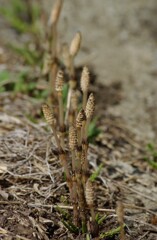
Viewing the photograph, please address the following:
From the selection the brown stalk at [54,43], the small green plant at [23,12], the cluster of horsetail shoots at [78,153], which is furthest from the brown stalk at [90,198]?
the small green plant at [23,12]

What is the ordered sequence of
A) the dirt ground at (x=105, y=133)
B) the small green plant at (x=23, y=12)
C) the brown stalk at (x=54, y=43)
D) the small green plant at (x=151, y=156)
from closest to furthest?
the dirt ground at (x=105, y=133), the small green plant at (x=151, y=156), the brown stalk at (x=54, y=43), the small green plant at (x=23, y=12)

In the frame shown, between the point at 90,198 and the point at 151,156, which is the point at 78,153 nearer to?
the point at 90,198

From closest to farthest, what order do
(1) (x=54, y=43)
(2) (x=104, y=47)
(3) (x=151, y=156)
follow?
1. (3) (x=151, y=156)
2. (1) (x=54, y=43)
3. (2) (x=104, y=47)

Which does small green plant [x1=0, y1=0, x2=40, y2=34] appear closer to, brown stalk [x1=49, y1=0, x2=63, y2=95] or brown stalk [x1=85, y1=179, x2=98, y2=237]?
brown stalk [x1=49, y1=0, x2=63, y2=95]

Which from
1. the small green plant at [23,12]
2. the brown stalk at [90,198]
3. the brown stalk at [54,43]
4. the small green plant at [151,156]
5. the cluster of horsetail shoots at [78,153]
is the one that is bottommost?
the brown stalk at [90,198]

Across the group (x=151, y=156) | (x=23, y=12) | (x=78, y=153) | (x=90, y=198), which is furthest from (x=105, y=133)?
(x=23, y=12)

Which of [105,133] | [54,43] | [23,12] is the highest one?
[23,12]

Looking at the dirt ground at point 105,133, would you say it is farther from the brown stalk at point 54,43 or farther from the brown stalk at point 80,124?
the brown stalk at point 80,124

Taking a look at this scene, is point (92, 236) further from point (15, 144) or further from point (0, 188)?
point (15, 144)
